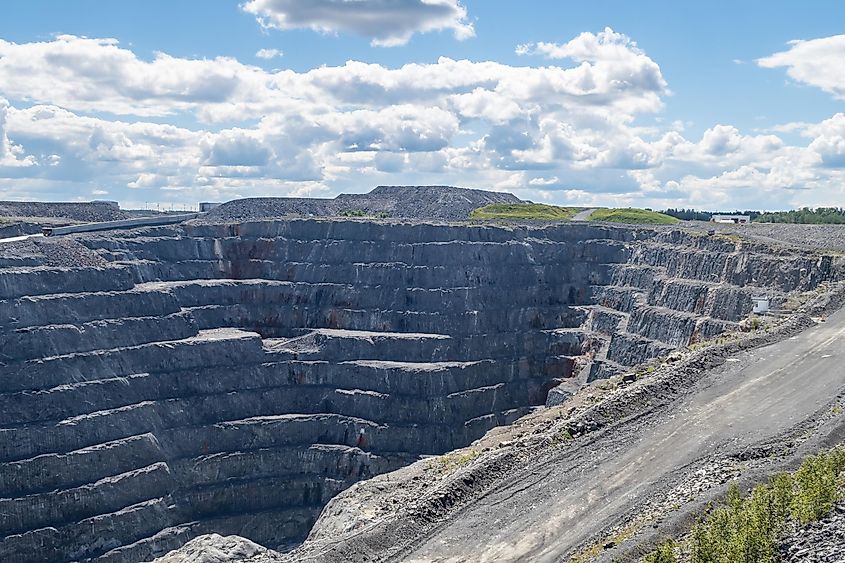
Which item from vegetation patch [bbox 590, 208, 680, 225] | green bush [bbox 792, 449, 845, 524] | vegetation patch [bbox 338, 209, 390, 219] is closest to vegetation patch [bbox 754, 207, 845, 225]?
vegetation patch [bbox 590, 208, 680, 225]

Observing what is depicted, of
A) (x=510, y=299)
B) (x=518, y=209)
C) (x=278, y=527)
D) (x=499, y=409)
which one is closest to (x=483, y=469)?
(x=278, y=527)

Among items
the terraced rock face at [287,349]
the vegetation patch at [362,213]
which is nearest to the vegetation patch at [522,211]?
the vegetation patch at [362,213]

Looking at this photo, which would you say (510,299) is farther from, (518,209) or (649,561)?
(649,561)

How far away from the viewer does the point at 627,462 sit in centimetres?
3362

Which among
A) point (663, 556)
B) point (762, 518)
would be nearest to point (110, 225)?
point (663, 556)

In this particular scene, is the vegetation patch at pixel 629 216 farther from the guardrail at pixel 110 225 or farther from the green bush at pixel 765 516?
the green bush at pixel 765 516

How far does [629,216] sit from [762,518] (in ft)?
396

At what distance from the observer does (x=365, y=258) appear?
356 feet

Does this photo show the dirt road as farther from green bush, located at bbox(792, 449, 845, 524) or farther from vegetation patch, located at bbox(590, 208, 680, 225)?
vegetation patch, located at bbox(590, 208, 680, 225)

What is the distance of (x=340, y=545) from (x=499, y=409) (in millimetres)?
60873

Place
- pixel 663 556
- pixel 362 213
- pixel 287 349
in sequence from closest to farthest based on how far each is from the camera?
pixel 663 556 → pixel 287 349 → pixel 362 213

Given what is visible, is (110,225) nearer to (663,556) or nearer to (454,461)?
(454,461)

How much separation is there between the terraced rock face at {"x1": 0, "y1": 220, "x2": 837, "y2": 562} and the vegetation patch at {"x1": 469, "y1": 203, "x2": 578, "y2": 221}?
30.4m

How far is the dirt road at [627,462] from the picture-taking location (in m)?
29.1
